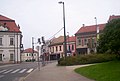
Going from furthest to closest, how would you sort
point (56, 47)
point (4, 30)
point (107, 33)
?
point (56, 47), point (4, 30), point (107, 33)

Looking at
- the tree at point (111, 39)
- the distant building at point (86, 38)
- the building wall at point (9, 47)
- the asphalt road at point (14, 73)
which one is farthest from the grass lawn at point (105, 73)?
the distant building at point (86, 38)

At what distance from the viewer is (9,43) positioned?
77.4m

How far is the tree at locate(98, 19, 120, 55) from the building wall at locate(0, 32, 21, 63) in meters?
50.4

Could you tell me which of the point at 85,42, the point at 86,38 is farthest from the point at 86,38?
the point at 85,42

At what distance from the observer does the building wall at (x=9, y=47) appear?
7675 cm

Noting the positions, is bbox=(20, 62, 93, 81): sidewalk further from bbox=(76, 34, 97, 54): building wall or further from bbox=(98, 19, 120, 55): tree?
bbox=(76, 34, 97, 54): building wall

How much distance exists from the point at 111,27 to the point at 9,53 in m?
52.6

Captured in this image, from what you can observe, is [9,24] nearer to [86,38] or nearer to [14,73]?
[86,38]

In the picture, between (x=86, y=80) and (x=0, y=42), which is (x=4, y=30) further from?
(x=86, y=80)

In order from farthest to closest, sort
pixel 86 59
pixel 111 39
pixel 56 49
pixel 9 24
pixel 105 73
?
pixel 56 49 → pixel 9 24 → pixel 86 59 → pixel 111 39 → pixel 105 73

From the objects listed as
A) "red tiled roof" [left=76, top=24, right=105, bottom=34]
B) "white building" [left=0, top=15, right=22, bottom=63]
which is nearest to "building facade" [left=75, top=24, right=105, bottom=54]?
"red tiled roof" [left=76, top=24, right=105, bottom=34]

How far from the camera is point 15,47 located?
254 feet

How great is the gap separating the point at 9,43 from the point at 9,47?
103 centimetres

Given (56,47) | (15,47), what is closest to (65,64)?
(15,47)
